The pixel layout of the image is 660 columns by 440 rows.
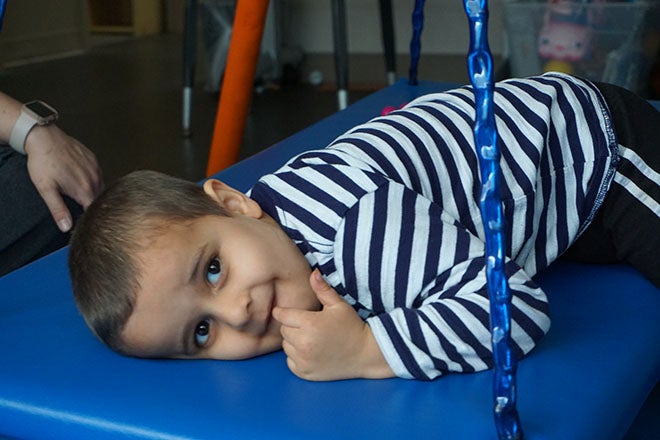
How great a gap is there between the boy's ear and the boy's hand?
150 millimetres

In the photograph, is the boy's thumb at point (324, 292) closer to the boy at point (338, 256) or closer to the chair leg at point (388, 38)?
the boy at point (338, 256)

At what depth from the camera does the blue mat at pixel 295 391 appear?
2.51ft

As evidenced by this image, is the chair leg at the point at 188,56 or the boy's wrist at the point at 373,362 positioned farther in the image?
the chair leg at the point at 188,56

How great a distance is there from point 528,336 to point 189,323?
33 cm

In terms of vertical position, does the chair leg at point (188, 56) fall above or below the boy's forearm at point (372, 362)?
below

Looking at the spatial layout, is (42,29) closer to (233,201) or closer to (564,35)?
(564,35)

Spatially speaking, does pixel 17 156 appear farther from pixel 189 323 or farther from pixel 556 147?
pixel 556 147

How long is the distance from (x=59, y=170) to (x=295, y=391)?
657mm

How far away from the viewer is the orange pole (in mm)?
1806

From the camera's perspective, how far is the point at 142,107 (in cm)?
337

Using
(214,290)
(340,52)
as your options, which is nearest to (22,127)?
(214,290)

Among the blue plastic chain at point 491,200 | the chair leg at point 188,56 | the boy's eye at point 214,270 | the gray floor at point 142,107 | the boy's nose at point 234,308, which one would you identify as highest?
the blue plastic chain at point 491,200

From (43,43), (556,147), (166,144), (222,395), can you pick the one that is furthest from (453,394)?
(43,43)

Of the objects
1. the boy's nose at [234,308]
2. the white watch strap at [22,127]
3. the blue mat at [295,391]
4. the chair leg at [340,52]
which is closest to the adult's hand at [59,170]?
the white watch strap at [22,127]
